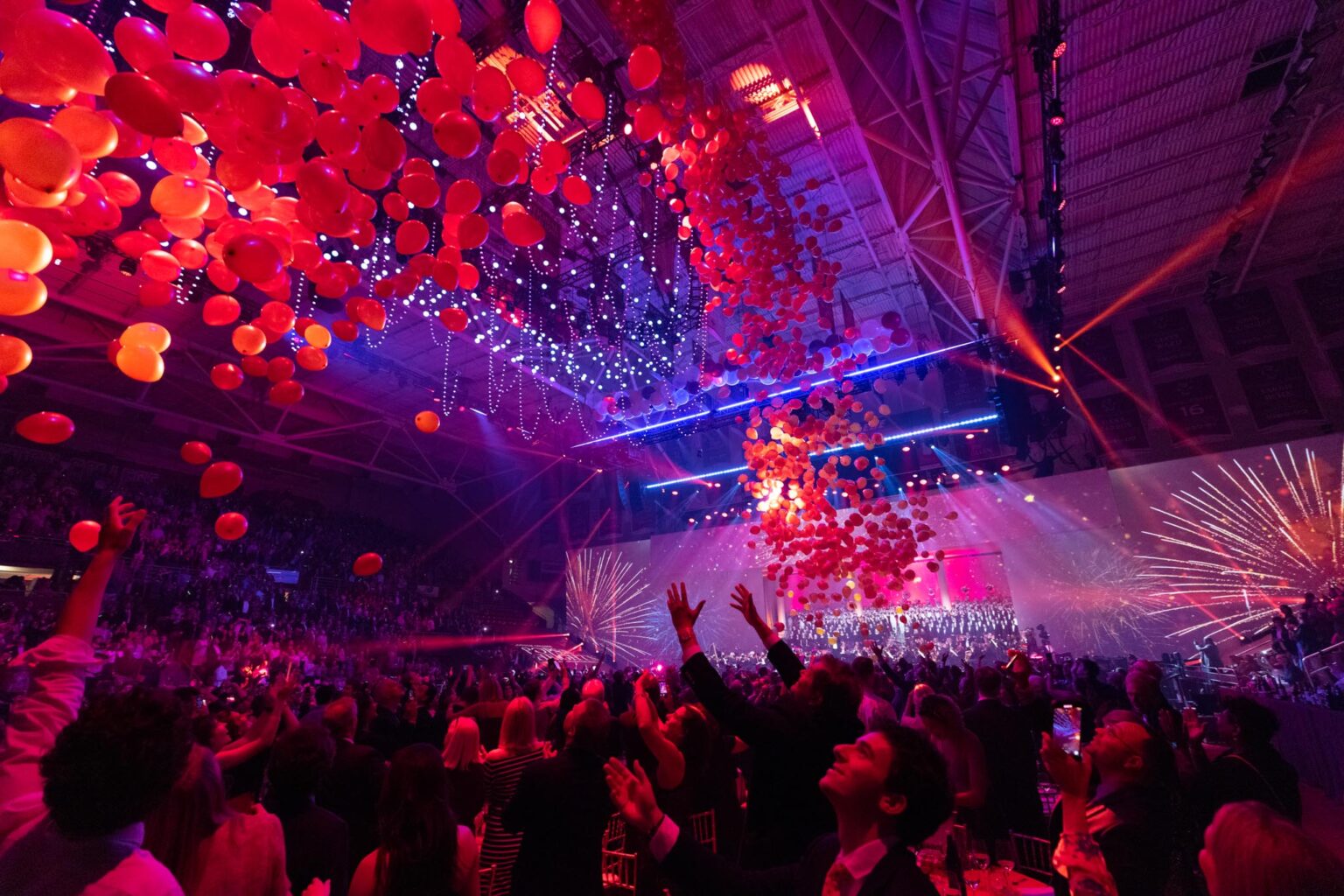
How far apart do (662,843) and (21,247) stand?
3.22 m

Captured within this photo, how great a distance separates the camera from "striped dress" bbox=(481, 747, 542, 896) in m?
2.40

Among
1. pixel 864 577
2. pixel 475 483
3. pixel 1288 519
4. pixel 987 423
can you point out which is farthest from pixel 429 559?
pixel 1288 519

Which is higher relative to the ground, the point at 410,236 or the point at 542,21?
the point at 542,21

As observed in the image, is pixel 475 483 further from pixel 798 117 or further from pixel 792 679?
pixel 792 679

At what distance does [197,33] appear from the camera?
2535 mm

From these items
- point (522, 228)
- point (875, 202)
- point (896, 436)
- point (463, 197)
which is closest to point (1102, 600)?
point (896, 436)

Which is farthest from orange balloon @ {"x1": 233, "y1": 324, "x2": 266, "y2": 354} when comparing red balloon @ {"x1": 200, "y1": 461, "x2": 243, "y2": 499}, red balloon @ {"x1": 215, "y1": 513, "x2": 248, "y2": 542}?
red balloon @ {"x1": 215, "y1": 513, "x2": 248, "y2": 542}

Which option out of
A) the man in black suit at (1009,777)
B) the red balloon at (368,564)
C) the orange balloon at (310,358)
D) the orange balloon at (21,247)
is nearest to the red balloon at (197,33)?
the orange balloon at (21,247)

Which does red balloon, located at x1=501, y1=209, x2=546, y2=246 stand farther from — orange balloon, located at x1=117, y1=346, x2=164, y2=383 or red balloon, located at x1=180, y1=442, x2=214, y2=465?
red balloon, located at x1=180, y1=442, x2=214, y2=465

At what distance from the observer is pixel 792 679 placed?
87.4 inches

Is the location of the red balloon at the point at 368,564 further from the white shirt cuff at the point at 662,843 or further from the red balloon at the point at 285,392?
the white shirt cuff at the point at 662,843

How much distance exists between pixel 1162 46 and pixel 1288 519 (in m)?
7.81

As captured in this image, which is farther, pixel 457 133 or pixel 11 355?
pixel 457 133

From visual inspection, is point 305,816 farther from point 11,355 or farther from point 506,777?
point 11,355
